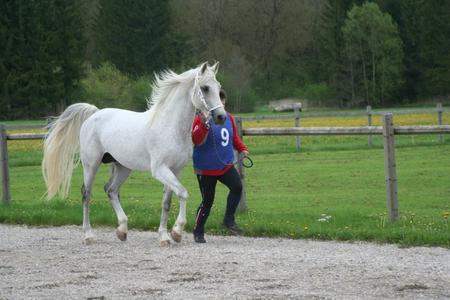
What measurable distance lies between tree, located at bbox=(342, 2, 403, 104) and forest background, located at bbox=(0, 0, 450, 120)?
3.9 inches

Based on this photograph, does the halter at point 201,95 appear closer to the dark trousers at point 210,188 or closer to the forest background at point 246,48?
the dark trousers at point 210,188

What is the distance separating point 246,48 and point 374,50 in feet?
40.9

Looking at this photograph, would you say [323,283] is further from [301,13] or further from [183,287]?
[301,13]

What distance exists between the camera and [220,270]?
8.36 m

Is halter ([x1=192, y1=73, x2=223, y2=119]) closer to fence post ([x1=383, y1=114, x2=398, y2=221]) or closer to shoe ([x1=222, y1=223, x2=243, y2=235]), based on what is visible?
shoe ([x1=222, y1=223, x2=243, y2=235])

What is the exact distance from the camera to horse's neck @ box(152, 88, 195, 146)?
10.5 m

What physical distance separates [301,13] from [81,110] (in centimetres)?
6798

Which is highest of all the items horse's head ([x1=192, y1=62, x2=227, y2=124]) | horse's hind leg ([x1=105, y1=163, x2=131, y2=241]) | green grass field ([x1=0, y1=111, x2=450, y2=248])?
horse's head ([x1=192, y1=62, x2=227, y2=124])

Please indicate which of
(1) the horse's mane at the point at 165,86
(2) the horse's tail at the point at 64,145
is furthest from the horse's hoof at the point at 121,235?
(2) the horse's tail at the point at 64,145

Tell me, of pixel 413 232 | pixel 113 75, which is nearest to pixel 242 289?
pixel 413 232

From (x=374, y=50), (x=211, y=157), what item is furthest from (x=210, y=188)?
(x=374, y=50)

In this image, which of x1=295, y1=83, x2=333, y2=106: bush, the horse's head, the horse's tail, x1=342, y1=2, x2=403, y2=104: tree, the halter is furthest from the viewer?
x1=295, y1=83, x2=333, y2=106: bush

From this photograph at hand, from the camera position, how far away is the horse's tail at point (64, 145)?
12.1m

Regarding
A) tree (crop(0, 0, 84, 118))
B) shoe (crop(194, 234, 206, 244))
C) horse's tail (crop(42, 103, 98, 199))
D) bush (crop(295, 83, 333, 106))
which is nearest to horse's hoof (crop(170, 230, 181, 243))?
shoe (crop(194, 234, 206, 244))
